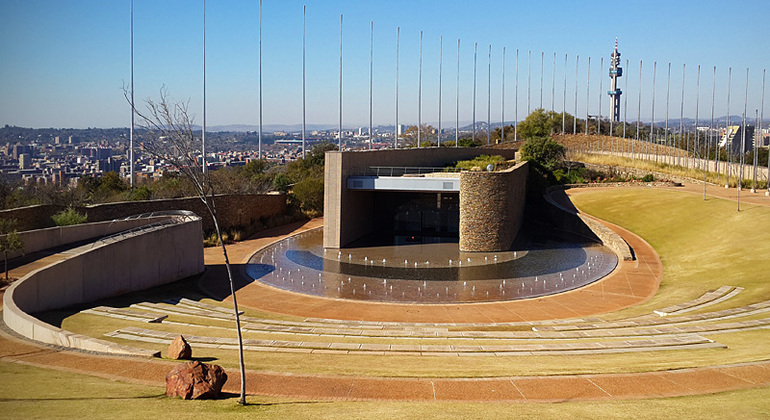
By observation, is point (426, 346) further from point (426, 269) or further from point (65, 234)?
point (65, 234)

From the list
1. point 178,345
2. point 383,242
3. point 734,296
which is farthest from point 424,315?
point 383,242

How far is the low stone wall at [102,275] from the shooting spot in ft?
39.0

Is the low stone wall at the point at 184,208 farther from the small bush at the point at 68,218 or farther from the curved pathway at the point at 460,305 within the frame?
the curved pathway at the point at 460,305

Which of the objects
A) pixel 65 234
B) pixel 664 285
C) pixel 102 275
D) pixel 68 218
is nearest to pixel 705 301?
pixel 664 285

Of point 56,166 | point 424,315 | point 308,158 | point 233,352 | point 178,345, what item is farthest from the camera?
point 308,158

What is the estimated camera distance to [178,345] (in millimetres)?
11148

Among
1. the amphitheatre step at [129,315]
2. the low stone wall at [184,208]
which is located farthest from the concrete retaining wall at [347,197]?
the amphitheatre step at [129,315]

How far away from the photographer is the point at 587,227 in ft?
114

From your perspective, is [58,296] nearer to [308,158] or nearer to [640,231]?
[640,231]

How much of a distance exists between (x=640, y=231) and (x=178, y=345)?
28843mm

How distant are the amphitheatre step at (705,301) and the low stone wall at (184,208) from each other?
22894mm

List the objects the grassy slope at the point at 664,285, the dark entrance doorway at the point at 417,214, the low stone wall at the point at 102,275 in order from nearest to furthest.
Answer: the grassy slope at the point at 664,285 < the low stone wall at the point at 102,275 < the dark entrance doorway at the point at 417,214

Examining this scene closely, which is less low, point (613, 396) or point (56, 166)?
point (56, 166)

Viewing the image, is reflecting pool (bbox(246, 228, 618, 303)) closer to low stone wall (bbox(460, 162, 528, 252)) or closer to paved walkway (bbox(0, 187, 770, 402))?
low stone wall (bbox(460, 162, 528, 252))
